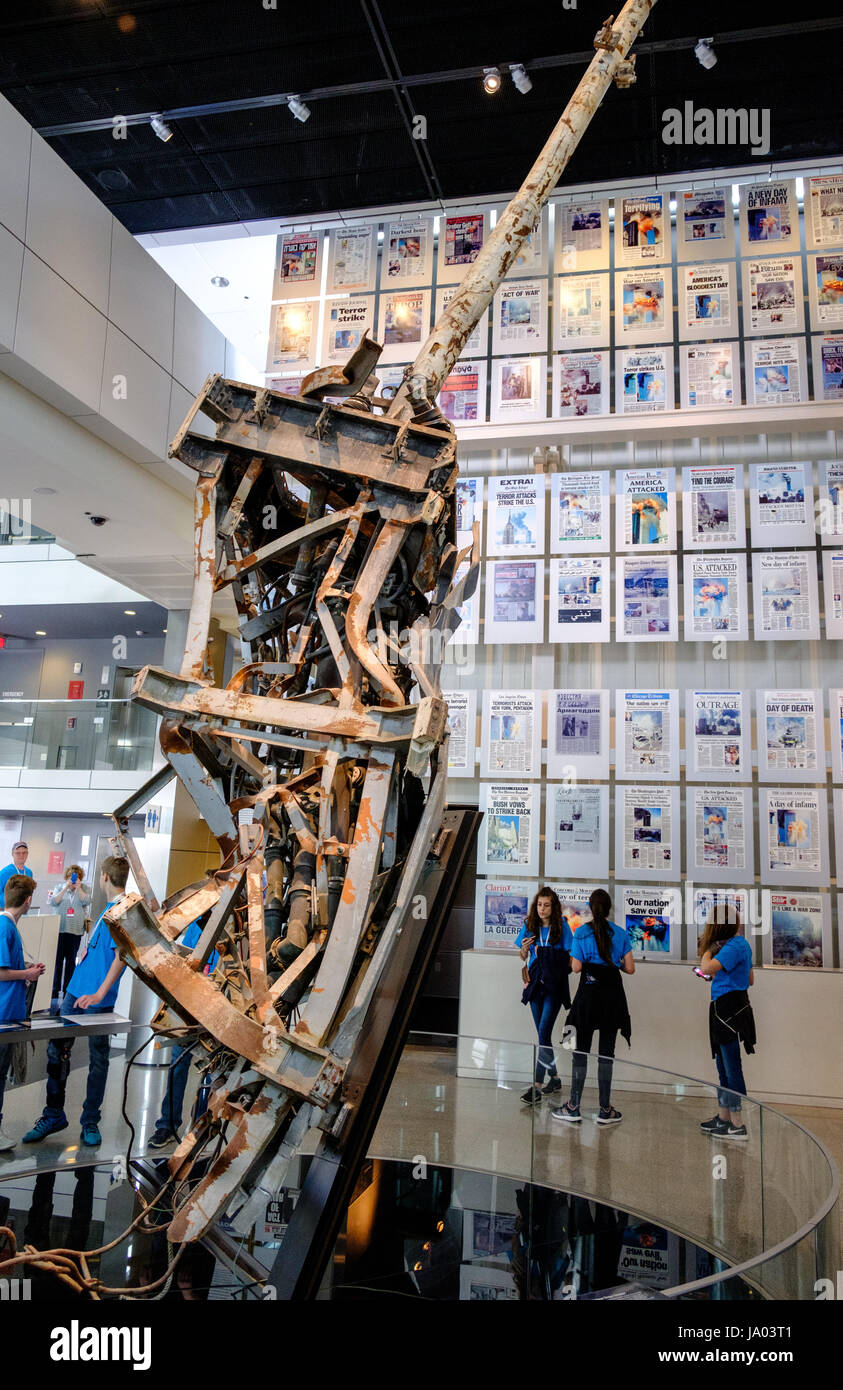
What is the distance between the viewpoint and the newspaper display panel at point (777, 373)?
791 cm

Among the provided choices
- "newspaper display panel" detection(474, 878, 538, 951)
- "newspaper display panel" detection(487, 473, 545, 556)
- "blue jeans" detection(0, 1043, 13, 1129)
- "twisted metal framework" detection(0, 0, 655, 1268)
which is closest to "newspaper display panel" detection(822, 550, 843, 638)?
"newspaper display panel" detection(487, 473, 545, 556)

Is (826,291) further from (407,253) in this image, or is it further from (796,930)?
(796,930)

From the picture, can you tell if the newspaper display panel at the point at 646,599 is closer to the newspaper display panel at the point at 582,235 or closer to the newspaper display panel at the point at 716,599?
the newspaper display panel at the point at 716,599

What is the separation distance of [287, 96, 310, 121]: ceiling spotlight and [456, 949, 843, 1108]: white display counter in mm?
7621

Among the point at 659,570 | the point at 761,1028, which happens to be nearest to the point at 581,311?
the point at 659,570

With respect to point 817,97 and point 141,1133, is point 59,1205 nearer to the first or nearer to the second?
point 141,1133

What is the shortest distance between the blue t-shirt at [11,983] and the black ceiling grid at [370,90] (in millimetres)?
6978

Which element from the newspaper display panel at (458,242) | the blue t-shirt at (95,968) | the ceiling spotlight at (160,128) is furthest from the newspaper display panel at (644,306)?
the blue t-shirt at (95,968)

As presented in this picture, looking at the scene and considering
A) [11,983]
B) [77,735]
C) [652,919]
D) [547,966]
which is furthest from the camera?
[77,735]

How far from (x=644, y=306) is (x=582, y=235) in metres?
0.98

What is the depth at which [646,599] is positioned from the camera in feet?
26.6

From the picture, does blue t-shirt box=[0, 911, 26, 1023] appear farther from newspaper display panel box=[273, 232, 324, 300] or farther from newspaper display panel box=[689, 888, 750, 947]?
newspaper display panel box=[273, 232, 324, 300]

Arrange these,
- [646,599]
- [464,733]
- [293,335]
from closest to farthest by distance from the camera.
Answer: [646,599] → [464,733] → [293,335]
